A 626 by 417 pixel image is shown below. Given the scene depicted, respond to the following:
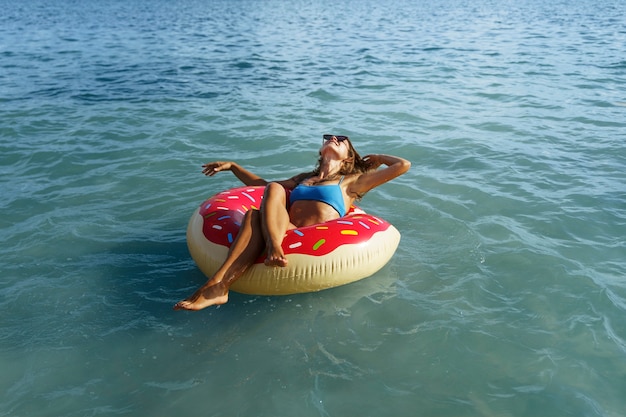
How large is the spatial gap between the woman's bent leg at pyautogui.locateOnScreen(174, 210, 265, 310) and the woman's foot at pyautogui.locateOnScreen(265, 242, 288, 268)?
6.0 inches

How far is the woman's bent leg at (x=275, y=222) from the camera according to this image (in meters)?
3.81

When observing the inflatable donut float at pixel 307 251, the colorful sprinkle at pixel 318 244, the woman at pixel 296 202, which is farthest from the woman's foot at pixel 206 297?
the colorful sprinkle at pixel 318 244

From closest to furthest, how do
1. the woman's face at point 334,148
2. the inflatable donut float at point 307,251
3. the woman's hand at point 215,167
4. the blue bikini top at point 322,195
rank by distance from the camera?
1. the inflatable donut float at point 307,251
2. the blue bikini top at point 322,195
3. the woman's face at point 334,148
4. the woman's hand at point 215,167

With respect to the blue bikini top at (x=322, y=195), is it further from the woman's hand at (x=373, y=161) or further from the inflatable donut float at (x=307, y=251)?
the woman's hand at (x=373, y=161)

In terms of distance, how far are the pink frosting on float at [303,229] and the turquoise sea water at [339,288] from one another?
1.43ft

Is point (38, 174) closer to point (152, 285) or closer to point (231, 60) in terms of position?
point (152, 285)

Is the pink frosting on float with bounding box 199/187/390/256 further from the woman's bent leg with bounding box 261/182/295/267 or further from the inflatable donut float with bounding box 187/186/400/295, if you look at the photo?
the woman's bent leg with bounding box 261/182/295/267

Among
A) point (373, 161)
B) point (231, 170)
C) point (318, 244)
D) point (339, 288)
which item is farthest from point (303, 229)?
point (231, 170)

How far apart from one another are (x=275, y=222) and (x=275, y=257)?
0.30 meters

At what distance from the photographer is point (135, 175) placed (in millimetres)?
6703

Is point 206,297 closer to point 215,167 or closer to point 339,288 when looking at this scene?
point 339,288

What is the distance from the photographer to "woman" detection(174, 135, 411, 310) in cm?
381

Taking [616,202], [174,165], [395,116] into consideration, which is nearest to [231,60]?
[395,116]

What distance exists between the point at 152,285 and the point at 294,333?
126 cm
